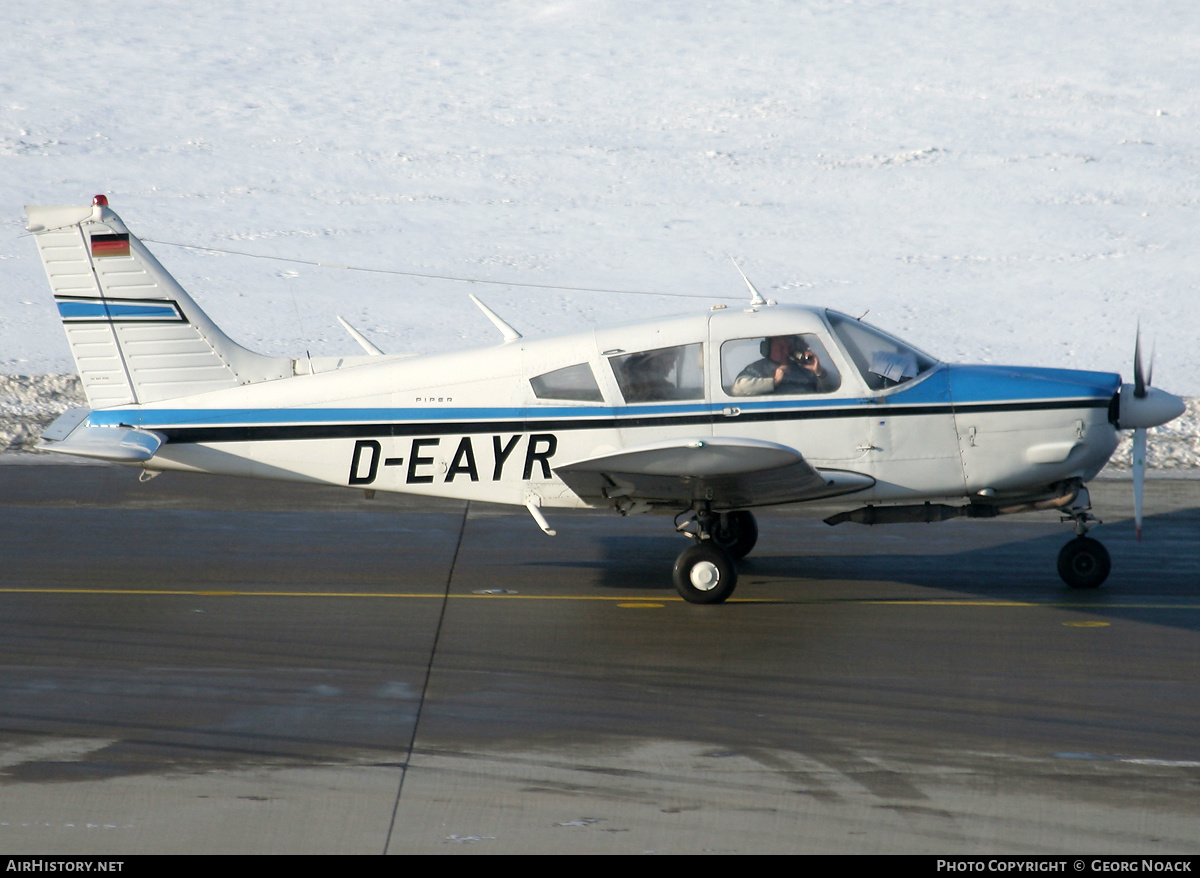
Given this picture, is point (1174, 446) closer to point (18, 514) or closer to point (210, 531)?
point (210, 531)

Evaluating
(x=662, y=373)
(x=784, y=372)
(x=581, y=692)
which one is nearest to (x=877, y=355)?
(x=784, y=372)

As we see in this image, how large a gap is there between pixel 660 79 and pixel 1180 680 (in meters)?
31.2

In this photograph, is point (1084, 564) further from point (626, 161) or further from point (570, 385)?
point (626, 161)

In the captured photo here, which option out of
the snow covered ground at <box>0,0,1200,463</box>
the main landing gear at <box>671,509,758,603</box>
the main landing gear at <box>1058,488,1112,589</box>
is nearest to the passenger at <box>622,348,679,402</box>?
the main landing gear at <box>671,509,758,603</box>

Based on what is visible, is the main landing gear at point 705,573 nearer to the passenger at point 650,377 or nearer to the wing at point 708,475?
the wing at point 708,475

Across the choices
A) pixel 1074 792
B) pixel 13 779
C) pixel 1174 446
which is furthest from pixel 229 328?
pixel 1074 792

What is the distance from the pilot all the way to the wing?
1.46ft

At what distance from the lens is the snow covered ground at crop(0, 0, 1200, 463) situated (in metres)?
27.0

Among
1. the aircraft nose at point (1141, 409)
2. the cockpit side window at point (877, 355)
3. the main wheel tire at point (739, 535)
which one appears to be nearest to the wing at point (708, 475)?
the cockpit side window at point (877, 355)

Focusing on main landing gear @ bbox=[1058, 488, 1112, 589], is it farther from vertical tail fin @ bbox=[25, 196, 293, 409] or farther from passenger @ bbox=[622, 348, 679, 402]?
vertical tail fin @ bbox=[25, 196, 293, 409]

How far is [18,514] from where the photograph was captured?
1249 cm

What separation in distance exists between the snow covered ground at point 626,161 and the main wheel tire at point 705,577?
15228 millimetres

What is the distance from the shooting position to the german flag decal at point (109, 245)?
396 inches

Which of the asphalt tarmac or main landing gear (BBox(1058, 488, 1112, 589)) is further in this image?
main landing gear (BBox(1058, 488, 1112, 589))
